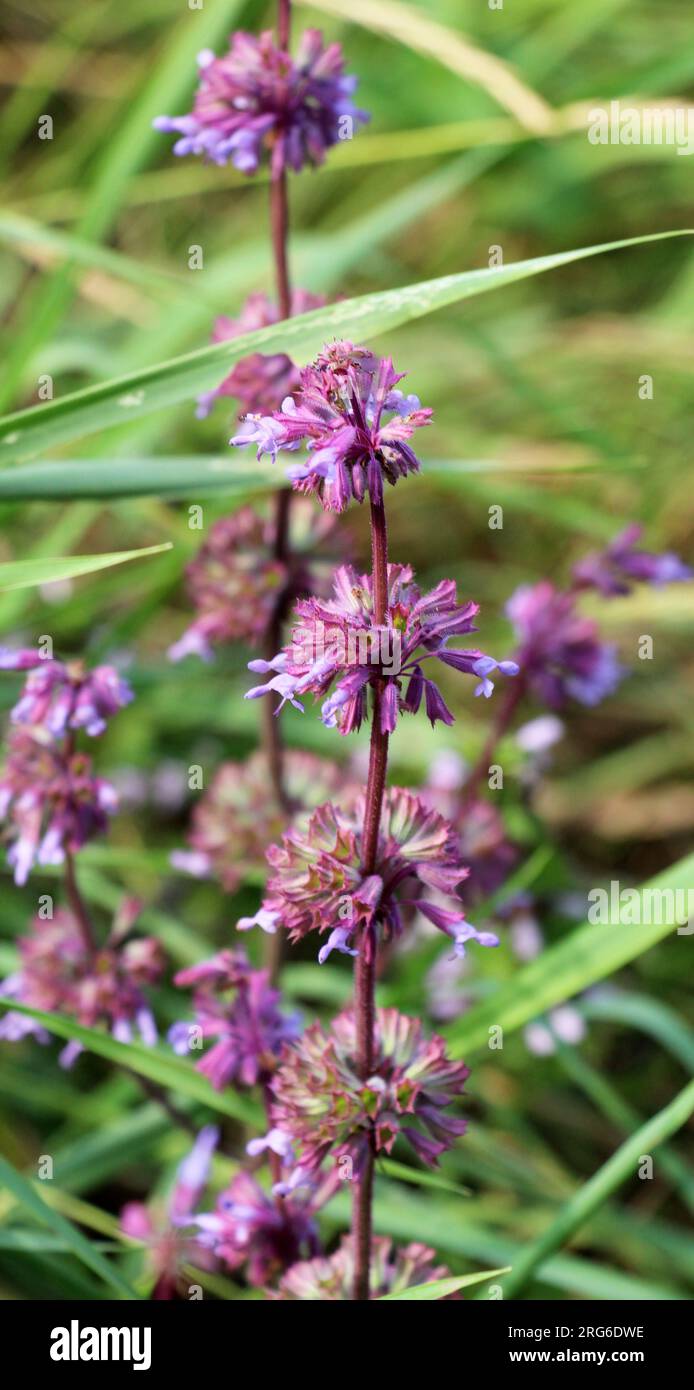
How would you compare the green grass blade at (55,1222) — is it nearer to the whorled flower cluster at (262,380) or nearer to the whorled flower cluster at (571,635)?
the whorled flower cluster at (262,380)

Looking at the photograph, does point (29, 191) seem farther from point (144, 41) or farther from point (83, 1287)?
point (83, 1287)

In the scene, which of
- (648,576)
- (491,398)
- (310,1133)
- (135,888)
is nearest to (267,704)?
(648,576)

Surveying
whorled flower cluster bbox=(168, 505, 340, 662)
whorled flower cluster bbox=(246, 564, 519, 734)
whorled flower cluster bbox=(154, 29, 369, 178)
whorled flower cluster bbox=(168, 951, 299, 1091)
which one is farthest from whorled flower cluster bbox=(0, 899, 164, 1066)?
whorled flower cluster bbox=(154, 29, 369, 178)

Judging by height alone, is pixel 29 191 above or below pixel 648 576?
above

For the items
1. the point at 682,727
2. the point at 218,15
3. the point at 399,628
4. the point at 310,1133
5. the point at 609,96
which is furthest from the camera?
the point at 682,727

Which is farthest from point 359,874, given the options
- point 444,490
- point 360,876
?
point 444,490

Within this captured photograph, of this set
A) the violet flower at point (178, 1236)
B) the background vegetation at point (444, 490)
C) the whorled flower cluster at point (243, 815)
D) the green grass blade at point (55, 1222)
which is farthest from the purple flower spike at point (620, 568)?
the green grass blade at point (55, 1222)
